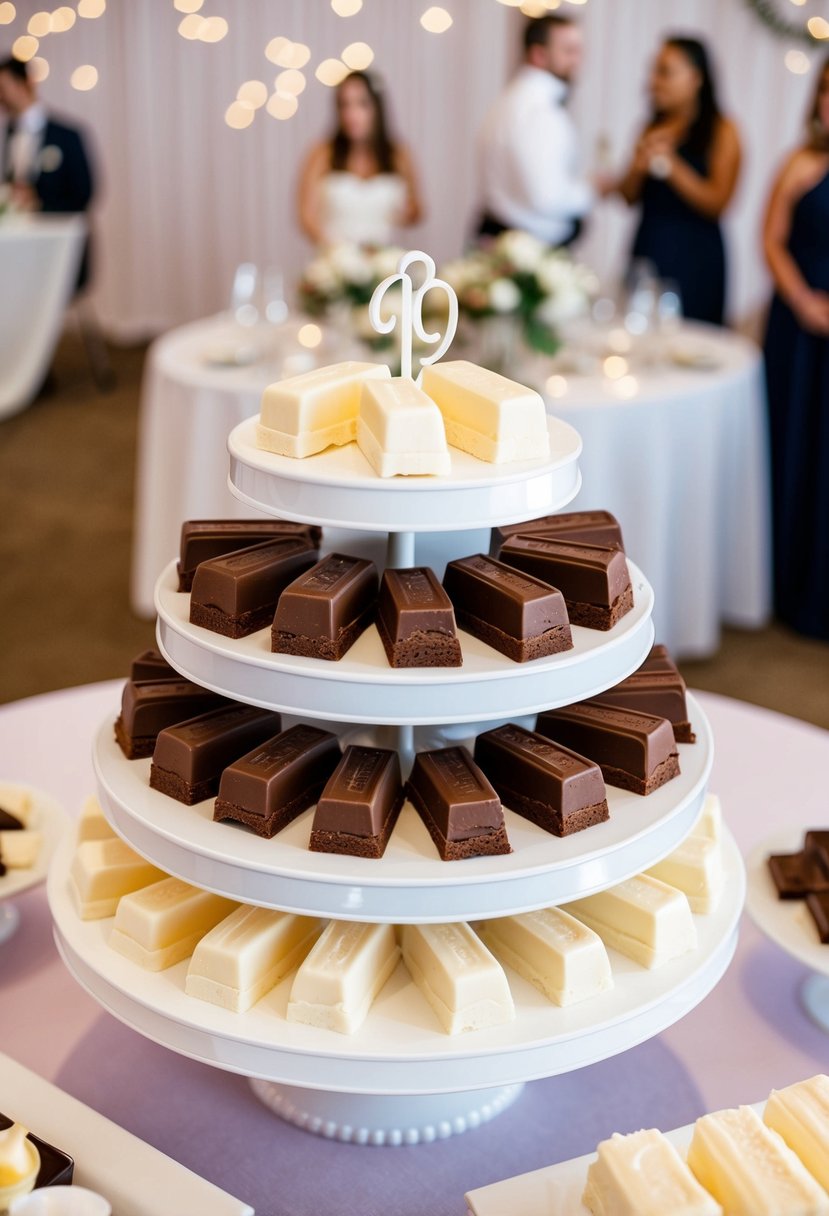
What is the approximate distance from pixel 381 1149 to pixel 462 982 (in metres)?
0.34

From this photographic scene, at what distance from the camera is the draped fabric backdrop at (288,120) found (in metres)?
7.00

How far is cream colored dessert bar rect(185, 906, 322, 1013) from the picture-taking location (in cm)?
131

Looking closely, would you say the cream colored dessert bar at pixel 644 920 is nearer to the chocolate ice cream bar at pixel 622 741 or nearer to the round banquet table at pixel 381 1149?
the chocolate ice cream bar at pixel 622 741

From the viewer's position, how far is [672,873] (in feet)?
5.00

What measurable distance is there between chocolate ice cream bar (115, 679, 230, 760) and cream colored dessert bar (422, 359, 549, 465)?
0.43 metres

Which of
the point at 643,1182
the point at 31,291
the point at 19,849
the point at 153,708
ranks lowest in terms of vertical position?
the point at 31,291

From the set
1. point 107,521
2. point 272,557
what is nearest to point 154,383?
point 107,521

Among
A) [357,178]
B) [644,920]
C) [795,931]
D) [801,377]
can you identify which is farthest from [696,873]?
[357,178]

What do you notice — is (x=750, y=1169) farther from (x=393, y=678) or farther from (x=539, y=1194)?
(x=393, y=678)

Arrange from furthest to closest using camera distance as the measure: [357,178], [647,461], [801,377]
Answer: [357,178] < [801,377] < [647,461]

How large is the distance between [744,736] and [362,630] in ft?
3.63

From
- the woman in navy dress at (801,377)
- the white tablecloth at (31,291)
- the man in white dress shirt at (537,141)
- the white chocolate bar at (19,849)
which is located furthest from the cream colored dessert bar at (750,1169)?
the white tablecloth at (31,291)

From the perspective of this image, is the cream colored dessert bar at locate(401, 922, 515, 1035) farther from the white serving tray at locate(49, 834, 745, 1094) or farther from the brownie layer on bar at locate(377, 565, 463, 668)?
the brownie layer on bar at locate(377, 565, 463, 668)

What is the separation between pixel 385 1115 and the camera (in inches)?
58.4
